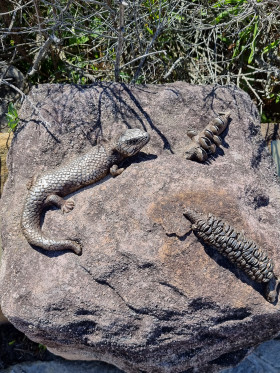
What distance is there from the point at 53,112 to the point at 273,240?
7.32ft

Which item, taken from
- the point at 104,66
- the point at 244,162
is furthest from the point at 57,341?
the point at 104,66

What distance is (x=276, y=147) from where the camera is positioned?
494cm

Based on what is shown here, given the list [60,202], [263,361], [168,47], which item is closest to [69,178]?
[60,202]

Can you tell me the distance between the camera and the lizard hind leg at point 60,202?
11.2 ft

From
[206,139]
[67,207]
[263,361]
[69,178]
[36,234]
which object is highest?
[206,139]

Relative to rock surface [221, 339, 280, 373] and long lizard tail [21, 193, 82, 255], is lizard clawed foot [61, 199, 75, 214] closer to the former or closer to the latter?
long lizard tail [21, 193, 82, 255]

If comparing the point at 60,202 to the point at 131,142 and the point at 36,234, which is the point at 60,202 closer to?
the point at 36,234

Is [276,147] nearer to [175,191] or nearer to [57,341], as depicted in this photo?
[175,191]

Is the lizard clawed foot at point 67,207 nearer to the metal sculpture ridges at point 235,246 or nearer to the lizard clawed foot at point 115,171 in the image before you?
the lizard clawed foot at point 115,171

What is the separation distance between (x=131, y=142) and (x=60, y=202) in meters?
0.78

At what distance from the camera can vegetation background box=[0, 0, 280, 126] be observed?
463 centimetres

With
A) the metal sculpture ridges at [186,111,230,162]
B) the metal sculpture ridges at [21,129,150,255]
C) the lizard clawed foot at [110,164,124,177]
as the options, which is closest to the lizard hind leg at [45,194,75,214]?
the metal sculpture ridges at [21,129,150,255]

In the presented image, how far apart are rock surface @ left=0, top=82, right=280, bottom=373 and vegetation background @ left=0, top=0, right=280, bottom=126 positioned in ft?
3.87

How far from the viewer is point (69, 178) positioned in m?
3.41
